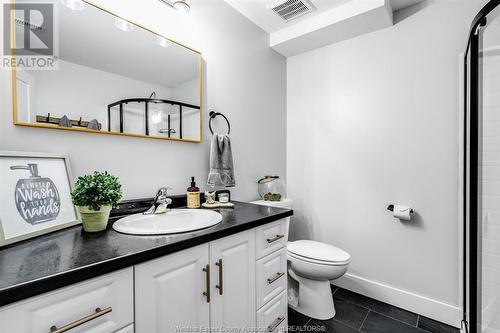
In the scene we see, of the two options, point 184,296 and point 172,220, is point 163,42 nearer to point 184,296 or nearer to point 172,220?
point 172,220

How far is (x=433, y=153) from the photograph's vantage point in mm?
1799

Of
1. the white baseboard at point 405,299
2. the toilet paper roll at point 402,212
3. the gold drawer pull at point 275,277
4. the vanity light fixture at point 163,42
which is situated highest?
the vanity light fixture at point 163,42

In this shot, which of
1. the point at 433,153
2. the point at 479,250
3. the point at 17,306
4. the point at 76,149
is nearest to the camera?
the point at 17,306

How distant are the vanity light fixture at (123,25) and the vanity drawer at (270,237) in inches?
51.5

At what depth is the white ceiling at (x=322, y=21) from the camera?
1.86 metres

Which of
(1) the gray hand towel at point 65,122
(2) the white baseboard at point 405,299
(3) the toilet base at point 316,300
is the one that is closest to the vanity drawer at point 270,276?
(3) the toilet base at point 316,300

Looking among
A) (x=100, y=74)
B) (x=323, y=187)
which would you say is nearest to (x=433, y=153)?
(x=323, y=187)

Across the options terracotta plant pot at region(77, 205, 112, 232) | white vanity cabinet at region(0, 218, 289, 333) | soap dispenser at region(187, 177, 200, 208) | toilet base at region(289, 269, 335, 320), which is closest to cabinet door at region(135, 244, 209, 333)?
white vanity cabinet at region(0, 218, 289, 333)

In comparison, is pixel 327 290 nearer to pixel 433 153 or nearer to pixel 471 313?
pixel 471 313

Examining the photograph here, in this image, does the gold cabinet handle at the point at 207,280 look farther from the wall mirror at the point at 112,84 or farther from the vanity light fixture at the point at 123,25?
the vanity light fixture at the point at 123,25

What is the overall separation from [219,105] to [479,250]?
71.5 inches

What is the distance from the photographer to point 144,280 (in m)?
0.81

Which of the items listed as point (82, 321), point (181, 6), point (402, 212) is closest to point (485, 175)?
point (402, 212)

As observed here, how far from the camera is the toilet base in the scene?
1.78 metres
